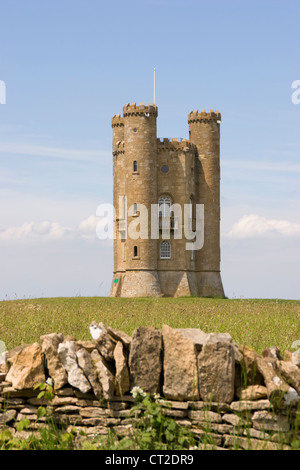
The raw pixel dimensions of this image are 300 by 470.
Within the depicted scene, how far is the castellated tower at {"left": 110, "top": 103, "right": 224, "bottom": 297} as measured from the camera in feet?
147

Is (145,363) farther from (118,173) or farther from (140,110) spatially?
(118,173)

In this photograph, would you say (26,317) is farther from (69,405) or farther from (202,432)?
(202,432)

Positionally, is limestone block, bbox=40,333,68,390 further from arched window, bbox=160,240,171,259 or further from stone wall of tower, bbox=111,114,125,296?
stone wall of tower, bbox=111,114,125,296

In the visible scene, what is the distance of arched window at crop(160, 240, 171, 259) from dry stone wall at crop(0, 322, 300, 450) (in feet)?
125

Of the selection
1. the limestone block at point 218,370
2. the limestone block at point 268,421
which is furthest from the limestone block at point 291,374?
the limestone block at point 218,370

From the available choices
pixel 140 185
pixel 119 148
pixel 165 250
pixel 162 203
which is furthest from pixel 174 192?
pixel 119 148

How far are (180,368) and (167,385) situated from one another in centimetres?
31

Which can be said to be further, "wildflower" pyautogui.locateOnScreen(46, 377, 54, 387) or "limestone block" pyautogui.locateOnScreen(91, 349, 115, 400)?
"wildflower" pyautogui.locateOnScreen(46, 377, 54, 387)

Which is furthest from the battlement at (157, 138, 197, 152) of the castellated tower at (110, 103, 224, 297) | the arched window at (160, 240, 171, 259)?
the arched window at (160, 240, 171, 259)

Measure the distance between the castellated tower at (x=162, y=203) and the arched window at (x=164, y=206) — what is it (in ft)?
0.28

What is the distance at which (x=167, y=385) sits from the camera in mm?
7793

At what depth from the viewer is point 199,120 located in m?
48.8

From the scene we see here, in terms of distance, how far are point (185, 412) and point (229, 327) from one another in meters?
7.14
